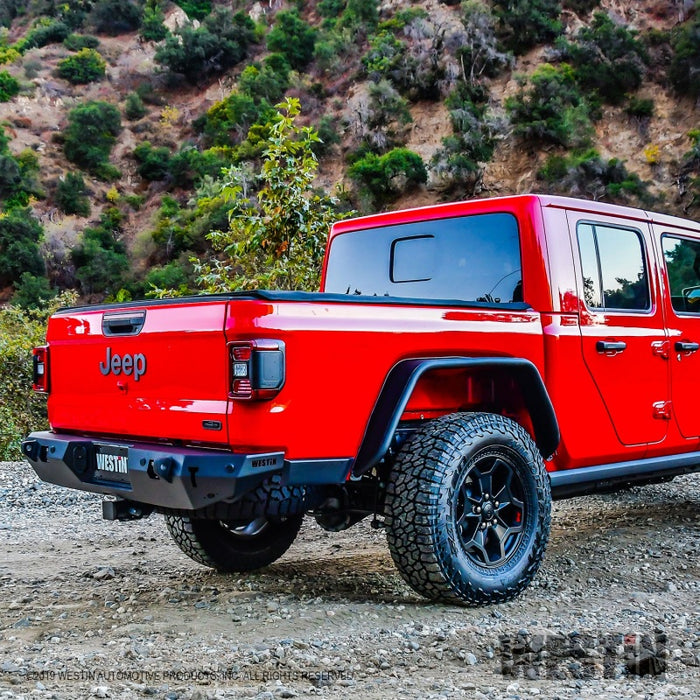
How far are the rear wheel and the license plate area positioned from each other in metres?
0.86

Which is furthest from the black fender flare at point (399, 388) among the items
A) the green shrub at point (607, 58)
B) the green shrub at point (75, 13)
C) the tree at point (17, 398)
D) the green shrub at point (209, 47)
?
the green shrub at point (75, 13)

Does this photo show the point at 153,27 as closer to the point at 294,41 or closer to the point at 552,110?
the point at 294,41

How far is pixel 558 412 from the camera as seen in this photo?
4.25 m

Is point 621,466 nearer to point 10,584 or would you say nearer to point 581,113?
point 10,584

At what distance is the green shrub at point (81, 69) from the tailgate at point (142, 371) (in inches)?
2298

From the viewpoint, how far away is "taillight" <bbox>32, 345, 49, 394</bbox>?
4281mm

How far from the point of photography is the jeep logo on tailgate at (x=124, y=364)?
3619 mm

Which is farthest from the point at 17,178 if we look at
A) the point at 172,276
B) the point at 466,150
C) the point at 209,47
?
the point at 466,150

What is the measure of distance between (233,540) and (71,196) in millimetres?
45599

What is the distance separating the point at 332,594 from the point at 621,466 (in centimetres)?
175

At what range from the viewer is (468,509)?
12.5 feet

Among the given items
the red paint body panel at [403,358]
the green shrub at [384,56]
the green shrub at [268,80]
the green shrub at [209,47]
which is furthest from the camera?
the green shrub at [209,47]

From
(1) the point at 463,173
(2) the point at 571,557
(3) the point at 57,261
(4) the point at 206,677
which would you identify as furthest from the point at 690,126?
(4) the point at 206,677

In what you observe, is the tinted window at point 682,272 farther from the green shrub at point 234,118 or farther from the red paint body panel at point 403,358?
the green shrub at point 234,118
